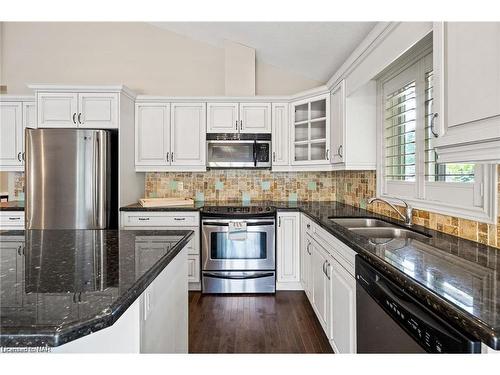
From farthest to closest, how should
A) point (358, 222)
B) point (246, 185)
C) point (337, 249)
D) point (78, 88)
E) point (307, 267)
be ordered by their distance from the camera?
point (246, 185) < point (78, 88) < point (307, 267) < point (358, 222) < point (337, 249)

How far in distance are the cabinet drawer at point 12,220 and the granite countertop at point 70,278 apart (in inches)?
70.9

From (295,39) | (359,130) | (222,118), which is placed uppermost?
(295,39)

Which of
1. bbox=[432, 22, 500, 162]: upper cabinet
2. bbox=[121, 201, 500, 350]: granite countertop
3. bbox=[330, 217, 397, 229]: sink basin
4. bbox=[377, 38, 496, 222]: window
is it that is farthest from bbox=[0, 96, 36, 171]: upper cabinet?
bbox=[432, 22, 500, 162]: upper cabinet

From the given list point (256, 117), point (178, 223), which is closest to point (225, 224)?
point (178, 223)

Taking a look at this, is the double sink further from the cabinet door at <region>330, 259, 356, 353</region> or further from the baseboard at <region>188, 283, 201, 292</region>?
the baseboard at <region>188, 283, 201, 292</region>

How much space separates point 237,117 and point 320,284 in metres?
1.99

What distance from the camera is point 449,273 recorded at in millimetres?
1033

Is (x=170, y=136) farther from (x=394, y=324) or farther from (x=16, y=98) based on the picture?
(x=394, y=324)

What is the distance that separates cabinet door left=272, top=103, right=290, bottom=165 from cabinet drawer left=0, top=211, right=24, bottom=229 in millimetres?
2664

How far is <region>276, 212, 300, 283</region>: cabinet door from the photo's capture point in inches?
122

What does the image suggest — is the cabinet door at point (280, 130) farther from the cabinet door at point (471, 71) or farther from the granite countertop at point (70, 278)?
the cabinet door at point (471, 71)

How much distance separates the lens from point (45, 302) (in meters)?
0.74

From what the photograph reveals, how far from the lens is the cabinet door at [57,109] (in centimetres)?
304

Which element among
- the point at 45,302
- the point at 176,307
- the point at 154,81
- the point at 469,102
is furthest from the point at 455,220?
the point at 154,81
